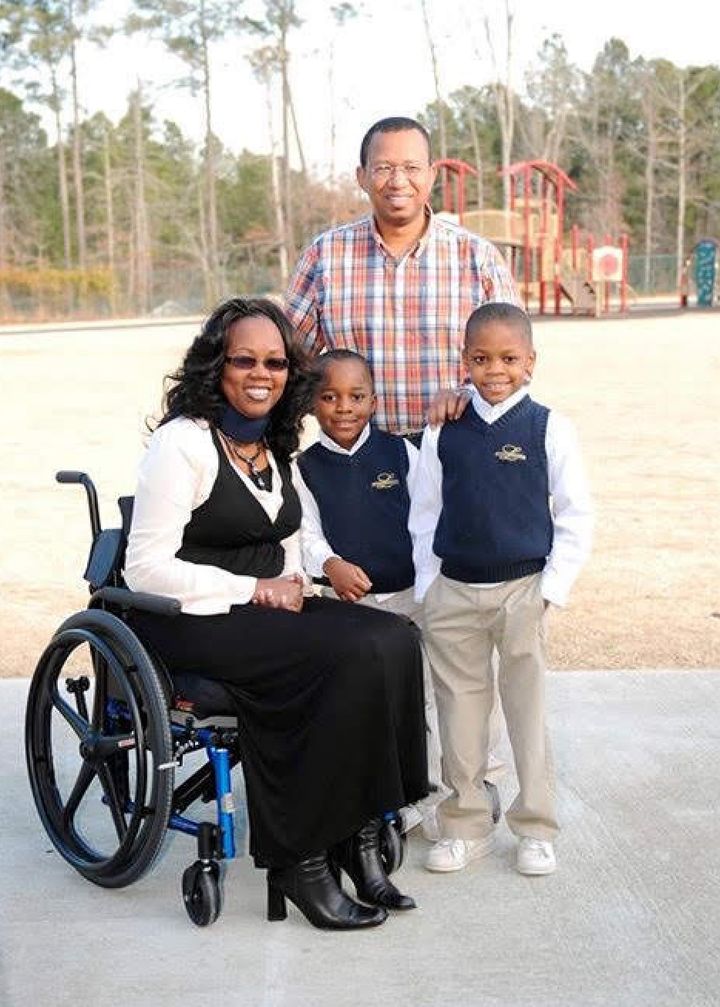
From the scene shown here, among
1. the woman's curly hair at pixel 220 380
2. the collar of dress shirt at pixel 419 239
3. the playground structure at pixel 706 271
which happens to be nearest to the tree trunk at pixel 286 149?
the playground structure at pixel 706 271

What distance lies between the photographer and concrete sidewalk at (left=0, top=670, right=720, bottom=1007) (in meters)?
2.64

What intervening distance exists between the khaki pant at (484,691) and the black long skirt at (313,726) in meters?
0.30

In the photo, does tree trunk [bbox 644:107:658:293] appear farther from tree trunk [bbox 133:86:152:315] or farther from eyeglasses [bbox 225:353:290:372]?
eyeglasses [bbox 225:353:290:372]

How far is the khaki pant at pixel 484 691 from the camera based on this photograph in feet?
10.3

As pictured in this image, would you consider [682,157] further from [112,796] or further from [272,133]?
[112,796]

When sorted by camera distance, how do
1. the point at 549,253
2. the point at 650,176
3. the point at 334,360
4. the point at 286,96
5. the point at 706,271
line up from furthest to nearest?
1. the point at 650,176
2. the point at 286,96
3. the point at 706,271
4. the point at 549,253
5. the point at 334,360

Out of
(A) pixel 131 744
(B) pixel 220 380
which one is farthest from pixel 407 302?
(A) pixel 131 744

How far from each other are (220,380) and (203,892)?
3.45 feet

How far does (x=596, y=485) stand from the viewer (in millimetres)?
8828

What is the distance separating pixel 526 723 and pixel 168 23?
4789 cm

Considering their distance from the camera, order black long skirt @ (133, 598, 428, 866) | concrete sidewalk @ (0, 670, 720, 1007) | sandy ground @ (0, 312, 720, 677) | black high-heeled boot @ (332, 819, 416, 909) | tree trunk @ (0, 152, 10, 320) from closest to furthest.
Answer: concrete sidewalk @ (0, 670, 720, 1007) → black long skirt @ (133, 598, 428, 866) → black high-heeled boot @ (332, 819, 416, 909) → sandy ground @ (0, 312, 720, 677) → tree trunk @ (0, 152, 10, 320)

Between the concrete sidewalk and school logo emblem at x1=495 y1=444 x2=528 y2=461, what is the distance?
89cm

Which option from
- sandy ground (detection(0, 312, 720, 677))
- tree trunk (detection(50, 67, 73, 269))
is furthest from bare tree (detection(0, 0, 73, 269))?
sandy ground (detection(0, 312, 720, 677))

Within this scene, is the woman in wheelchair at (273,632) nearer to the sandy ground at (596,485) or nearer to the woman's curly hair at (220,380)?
the woman's curly hair at (220,380)
